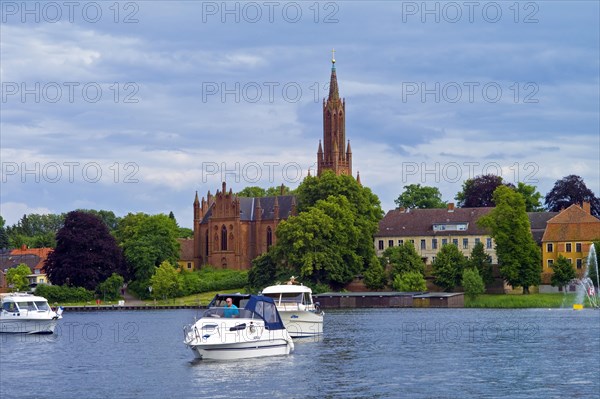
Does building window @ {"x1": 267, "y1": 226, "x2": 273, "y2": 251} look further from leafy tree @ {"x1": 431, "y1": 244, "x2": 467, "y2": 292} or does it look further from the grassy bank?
the grassy bank

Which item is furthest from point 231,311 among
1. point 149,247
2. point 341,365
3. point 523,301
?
point 149,247

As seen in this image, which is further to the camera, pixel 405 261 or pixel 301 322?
pixel 405 261

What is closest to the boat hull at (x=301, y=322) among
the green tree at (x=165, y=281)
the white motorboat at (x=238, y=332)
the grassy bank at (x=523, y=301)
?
the white motorboat at (x=238, y=332)

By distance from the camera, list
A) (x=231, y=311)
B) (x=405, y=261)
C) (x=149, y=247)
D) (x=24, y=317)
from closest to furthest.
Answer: (x=231, y=311) < (x=24, y=317) < (x=405, y=261) < (x=149, y=247)

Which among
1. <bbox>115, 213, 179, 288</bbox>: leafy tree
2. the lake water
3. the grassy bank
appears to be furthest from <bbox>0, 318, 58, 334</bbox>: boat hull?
<bbox>115, 213, 179, 288</bbox>: leafy tree

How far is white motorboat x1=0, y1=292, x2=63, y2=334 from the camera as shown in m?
86.4

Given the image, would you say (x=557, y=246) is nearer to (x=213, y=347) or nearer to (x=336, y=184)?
(x=336, y=184)

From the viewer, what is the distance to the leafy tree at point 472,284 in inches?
5044

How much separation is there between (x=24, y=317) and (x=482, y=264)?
65121mm

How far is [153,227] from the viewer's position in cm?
16212

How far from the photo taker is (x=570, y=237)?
14262 cm

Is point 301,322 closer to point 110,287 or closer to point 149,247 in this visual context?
point 110,287

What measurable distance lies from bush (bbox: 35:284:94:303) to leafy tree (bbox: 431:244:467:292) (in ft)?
148

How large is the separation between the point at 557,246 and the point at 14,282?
81.6 m
